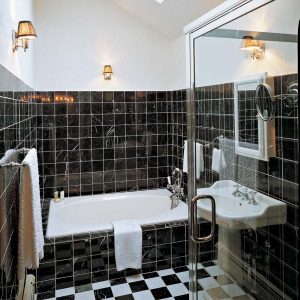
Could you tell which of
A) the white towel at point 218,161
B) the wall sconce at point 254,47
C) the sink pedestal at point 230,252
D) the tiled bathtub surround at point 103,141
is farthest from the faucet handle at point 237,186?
the tiled bathtub surround at point 103,141

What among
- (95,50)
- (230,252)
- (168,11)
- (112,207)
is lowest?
(112,207)

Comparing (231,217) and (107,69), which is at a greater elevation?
(107,69)

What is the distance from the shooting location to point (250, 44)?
1.86 meters

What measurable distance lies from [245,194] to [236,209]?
0.37ft

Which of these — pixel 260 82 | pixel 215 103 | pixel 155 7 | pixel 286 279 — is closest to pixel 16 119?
pixel 215 103

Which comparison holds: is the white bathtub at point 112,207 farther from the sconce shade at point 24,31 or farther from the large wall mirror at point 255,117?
the sconce shade at point 24,31

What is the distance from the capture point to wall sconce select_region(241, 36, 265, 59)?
70.7 inches

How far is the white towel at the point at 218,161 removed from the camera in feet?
6.84

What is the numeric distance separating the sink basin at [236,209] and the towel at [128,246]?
1.14 metres

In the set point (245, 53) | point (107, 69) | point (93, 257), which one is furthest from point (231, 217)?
point (107, 69)

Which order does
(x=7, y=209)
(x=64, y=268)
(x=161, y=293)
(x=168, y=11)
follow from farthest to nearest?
(x=168, y=11), (x=64, y=268), (x=161, y=293), (x=7, y=209)

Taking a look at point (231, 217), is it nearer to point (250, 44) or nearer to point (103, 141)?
point (250, 44)

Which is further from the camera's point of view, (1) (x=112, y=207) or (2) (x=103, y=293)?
(1) (x=112, y=207)

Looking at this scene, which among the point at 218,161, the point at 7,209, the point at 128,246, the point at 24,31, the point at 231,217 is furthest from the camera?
the point at 128,246
